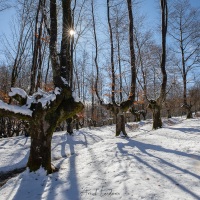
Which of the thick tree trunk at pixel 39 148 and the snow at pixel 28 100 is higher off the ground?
the snow at pixel 28 100

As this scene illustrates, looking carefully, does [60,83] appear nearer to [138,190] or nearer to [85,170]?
[85,170]

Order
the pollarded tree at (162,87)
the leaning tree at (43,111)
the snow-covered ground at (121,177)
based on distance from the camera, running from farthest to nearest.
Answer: the pollarded tree at (162,87) < the leaning tree at (43,111) < the snow-covered ground at (121,177)

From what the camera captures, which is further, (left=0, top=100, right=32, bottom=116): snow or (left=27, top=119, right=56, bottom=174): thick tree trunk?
(left=27, top=119, right=56, bottom=174): thick tree trunk

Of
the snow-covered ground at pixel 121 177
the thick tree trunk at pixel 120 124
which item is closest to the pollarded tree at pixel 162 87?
the thick tree trunk at pixel 120 124

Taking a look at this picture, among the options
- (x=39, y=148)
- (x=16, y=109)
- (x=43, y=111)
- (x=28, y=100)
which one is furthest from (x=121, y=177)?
(x=28, y=100)

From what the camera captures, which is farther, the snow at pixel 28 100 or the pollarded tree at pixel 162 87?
the pollarded tree at pixel 162 87

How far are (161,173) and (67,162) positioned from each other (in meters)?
3.35

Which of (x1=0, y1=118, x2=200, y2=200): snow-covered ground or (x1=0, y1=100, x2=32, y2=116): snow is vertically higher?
(x1=0, y1=100, x2=32, y2=116): snow

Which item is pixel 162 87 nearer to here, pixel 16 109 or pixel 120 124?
pixel 120 124

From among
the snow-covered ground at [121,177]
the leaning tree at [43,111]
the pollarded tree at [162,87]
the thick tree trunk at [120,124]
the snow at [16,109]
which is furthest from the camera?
the pollarded tree at [162,87]

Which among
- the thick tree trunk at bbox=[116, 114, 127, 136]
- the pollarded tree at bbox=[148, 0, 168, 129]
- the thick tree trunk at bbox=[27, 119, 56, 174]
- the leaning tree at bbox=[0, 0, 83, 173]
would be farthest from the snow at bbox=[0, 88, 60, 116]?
the pollarded tree at bbox=[148, 0, 168, 129]

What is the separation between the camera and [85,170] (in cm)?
587

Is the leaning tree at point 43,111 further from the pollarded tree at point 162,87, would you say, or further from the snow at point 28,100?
the pollarded tree at point 162,87

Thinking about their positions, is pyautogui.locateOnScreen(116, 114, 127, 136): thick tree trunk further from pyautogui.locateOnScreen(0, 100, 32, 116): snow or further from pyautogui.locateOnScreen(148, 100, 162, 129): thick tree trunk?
pyautogui.locateOnScreen(0, 100, 32, 116): snow
